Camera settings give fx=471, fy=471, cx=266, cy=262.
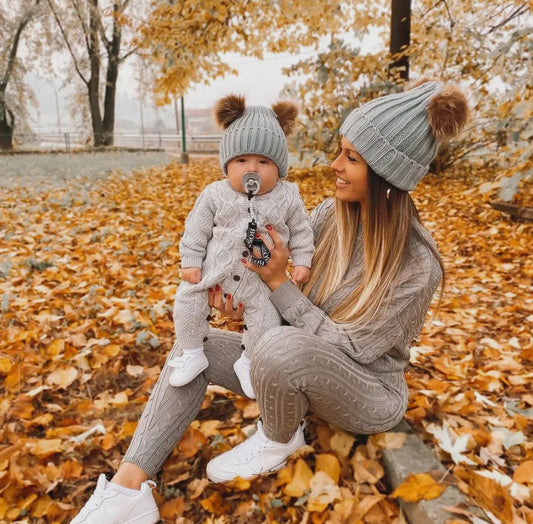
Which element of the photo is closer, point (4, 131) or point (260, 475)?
point (260, 475)

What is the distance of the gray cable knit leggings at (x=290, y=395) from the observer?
5.07ft

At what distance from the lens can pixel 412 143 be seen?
1532mm

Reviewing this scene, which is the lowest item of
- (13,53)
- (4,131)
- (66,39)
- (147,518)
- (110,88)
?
(147,518)

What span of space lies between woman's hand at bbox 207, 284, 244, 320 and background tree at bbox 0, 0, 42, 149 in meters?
20.3

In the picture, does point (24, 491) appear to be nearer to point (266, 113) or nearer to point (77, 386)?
point (77, 386)

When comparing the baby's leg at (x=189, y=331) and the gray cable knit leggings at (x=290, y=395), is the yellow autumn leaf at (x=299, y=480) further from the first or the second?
the baby's leg at (x=189, y=331)

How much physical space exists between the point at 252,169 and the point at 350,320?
0.65m

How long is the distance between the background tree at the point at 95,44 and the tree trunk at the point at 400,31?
40.0 feet

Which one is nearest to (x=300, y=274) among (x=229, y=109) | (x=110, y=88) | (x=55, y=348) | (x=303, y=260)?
(x=303, y=260)

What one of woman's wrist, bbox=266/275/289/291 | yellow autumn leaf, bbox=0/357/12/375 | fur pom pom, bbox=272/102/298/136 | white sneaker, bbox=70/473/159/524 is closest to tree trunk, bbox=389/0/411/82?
fur pom pom, bbox=272/102/298/136

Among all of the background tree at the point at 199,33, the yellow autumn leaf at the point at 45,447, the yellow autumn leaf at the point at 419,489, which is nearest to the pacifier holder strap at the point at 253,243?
the yellow autumn leaf at the point at 419,489

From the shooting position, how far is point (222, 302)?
1.79 meters

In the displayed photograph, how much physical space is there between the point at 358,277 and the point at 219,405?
1.01m

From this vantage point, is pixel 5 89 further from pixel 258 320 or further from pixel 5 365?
pixel 258 320
